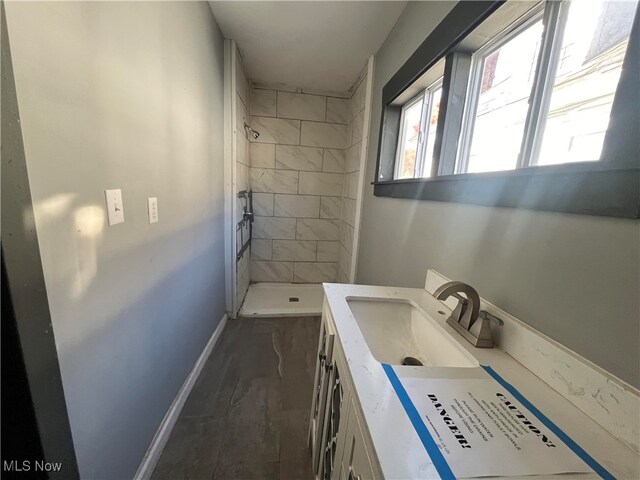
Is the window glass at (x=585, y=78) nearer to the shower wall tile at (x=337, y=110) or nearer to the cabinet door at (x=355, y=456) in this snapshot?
the cabinet door at (x=355, y=456)

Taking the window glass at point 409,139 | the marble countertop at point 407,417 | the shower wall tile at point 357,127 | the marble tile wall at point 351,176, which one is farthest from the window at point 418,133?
the marble countertop at point 407,417

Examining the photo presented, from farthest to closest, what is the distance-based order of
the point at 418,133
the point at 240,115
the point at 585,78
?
1. the point at 240,115
2. the point at 418,133
3. the point at 585,78

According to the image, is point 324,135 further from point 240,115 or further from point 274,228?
point 274,228

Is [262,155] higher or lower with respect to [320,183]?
higher

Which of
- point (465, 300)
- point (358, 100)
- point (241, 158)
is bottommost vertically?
point (465, 300)

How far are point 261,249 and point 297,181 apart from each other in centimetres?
97

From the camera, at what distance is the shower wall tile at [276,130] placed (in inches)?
113

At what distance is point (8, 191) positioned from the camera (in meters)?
0.50

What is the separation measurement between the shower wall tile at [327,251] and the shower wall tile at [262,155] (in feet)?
3.80

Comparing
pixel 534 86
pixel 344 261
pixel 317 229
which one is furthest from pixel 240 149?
pixel 534 86

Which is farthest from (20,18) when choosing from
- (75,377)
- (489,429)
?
(489,429)

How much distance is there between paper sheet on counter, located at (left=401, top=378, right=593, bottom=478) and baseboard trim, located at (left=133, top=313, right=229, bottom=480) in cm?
124

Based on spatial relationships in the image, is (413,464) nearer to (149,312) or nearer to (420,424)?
(420,424)

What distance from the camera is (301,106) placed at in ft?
9.49
